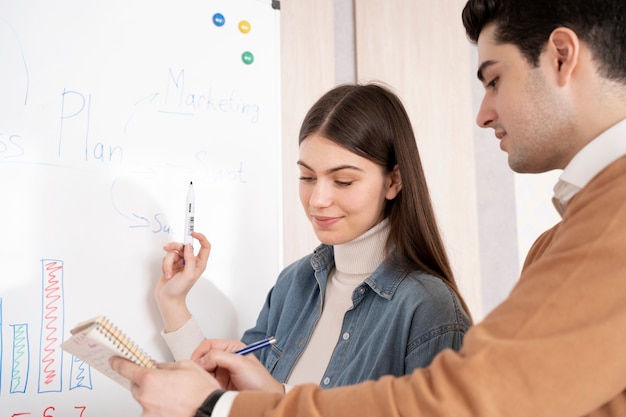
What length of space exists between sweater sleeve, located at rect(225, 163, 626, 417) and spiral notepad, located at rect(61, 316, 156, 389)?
0.32m

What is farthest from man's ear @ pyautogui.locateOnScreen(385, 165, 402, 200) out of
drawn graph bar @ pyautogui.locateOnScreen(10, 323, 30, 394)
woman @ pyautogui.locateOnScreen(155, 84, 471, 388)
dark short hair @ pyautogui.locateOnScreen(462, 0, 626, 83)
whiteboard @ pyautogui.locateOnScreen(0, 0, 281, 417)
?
drawn graph bar @ pyautogui.locateOnScreen(10, 323, 30, 394)

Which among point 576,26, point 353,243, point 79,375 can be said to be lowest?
point 79,375

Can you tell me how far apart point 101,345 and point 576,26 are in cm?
74

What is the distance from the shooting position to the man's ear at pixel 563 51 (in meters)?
0.77

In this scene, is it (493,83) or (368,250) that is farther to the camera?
(368,250)

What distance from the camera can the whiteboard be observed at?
3.53ft

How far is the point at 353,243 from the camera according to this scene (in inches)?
48.7

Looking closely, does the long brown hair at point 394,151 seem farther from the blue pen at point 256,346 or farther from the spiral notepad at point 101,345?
the spiral notepad at point 101,345

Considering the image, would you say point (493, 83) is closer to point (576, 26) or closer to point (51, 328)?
point (576, 26)

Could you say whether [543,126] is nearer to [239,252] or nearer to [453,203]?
[239,252]

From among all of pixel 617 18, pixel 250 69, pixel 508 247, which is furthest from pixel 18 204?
pixel 508 247

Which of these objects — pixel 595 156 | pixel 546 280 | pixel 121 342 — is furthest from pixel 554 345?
pixel 121 342

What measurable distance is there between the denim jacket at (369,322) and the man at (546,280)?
0.33 m

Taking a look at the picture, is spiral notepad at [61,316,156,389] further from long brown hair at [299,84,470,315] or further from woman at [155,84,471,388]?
long brown hair at [299,84,470,315]
